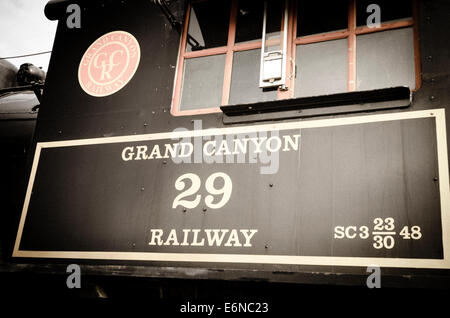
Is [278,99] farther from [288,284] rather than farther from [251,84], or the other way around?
[288,284]

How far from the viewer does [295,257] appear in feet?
9.87

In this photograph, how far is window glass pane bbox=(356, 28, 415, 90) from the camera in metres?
3.28

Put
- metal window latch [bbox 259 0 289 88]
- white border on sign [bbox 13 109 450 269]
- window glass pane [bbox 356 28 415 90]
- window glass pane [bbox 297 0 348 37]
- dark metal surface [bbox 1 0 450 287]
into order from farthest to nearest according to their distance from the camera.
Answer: window glass pane [bbox 297 0 348 37] → metal window latch [bbox 259 0 289 88] → window glass pane [bbox 356 28 415 90] → dark metal surface [bbox 1 0 450 287] → white border on sign [bbox 13 109 450 269]

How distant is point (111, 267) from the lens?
3.49m

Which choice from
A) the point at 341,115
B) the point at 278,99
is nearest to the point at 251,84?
the point at 278,99

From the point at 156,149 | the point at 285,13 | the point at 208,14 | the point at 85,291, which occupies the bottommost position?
the point at 85,291

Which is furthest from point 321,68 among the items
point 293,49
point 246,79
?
point 246,79

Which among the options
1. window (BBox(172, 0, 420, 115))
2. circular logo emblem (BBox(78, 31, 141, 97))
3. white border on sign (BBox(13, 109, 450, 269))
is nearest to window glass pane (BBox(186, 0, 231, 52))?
window (BBox(172, 0, 420, 115))

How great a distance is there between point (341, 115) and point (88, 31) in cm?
305

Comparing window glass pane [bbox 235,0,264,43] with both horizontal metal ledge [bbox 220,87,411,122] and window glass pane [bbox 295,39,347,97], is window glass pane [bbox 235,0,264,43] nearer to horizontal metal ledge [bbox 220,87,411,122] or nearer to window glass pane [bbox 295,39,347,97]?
window glass pane [bbox 295,39,347,97]

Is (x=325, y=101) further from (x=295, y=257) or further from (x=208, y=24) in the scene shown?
(x=208, y=24)

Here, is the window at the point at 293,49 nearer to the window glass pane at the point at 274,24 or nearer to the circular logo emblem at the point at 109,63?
the window glass pane at the point at 274,24

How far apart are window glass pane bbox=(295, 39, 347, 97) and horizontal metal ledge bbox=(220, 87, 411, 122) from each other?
0.71 ft

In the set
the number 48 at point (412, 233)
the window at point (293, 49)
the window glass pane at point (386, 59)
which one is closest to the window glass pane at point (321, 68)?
the window at point (293, 49)
